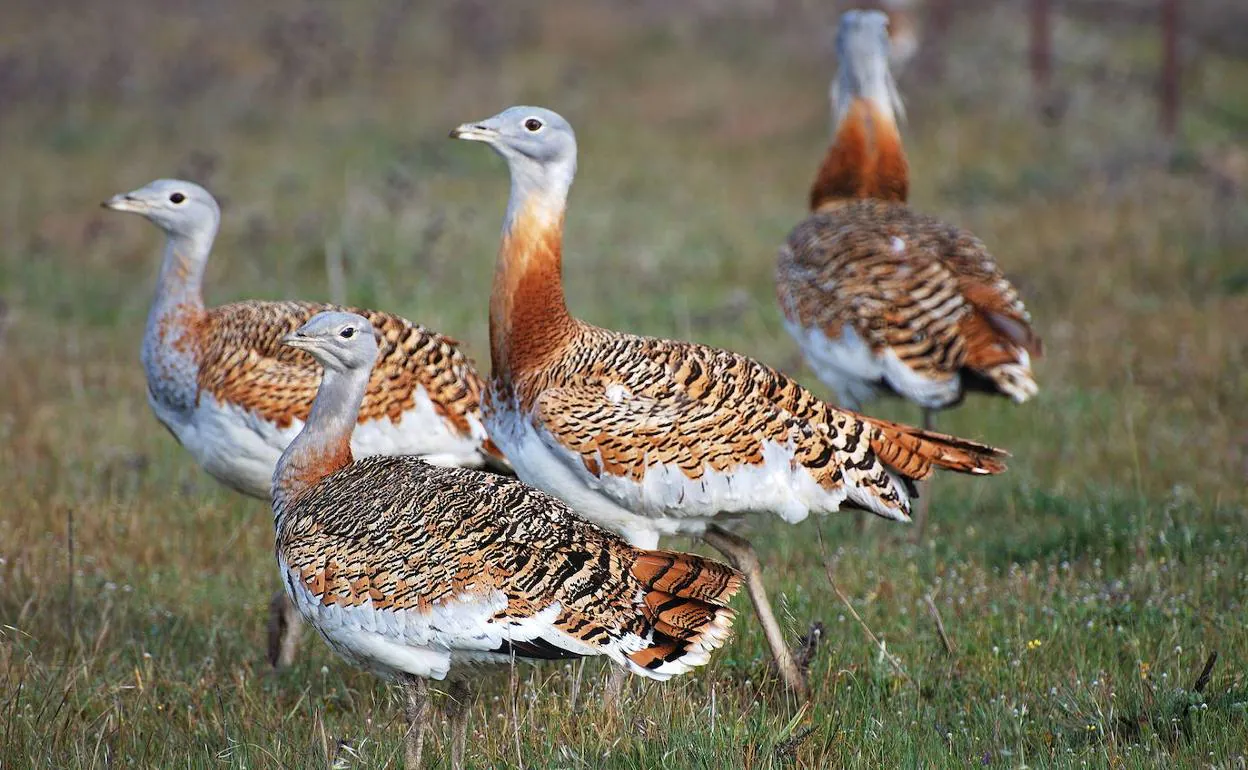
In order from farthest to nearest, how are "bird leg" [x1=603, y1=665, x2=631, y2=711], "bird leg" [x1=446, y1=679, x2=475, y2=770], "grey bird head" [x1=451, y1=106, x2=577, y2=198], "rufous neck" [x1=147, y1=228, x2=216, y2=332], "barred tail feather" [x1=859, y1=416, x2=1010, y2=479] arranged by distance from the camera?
"rufous neck" [x1=147, y1=228, x2=216, y2=332] < "grey bird head" [x1=451, y1=106, x2=577, y2=198] < "barred tail feather" [x1=859, y1=416, x2=1010, y2=479] < "bird leg" [x1=603, y1=665, x2=631, y2=711] < "bird leg" [x1=446, y1=679, x2=475, y2=770]

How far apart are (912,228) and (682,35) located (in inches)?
422

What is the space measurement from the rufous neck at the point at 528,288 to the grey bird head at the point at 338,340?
16.1 inches

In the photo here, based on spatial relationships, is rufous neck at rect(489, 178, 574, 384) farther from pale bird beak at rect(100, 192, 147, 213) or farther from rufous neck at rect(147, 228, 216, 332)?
pale bird beak at rect(100, 192, 147, 213)

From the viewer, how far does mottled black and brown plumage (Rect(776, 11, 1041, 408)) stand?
5.55 m

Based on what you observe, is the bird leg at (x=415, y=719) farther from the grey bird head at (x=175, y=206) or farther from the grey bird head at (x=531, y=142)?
the grey bird head at (x=175, y=206)

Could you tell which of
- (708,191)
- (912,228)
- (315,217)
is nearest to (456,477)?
(912,228)

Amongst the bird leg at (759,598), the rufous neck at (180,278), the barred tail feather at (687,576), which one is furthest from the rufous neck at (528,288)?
the rufous neck at (180,278)

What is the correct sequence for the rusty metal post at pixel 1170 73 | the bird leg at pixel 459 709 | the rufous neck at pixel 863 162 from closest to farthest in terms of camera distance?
the bird leg at pixel 459 709 < the rufous neck at pixel 863 162 < the rusty metal post at pixel 1170 73

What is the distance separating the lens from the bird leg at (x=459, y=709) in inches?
139

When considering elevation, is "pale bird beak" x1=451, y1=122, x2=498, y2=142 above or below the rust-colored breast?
above

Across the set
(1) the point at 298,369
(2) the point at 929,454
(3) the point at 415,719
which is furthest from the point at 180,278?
(2) the point at 929,454

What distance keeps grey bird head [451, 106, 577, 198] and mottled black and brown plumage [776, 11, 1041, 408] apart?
170 cm

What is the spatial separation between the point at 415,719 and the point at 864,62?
15.0 feet

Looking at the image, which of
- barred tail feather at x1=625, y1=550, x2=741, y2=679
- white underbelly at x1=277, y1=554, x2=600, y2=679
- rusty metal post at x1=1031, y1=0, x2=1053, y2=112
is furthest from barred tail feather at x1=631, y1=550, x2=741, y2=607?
rusty metal post at x1=1031, y1=0, x2=1053, y2=112
